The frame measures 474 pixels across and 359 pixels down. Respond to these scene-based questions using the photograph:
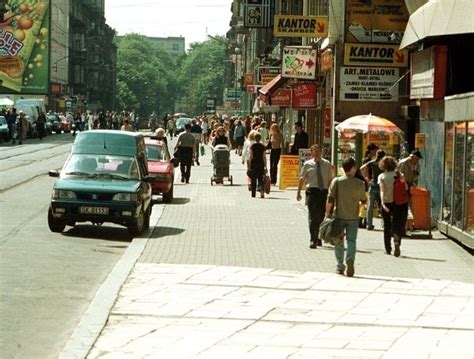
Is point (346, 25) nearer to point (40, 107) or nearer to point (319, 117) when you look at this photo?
point (319, 117)

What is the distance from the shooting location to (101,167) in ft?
70.3

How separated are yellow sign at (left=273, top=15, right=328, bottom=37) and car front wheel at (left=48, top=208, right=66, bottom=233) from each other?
12.4 m

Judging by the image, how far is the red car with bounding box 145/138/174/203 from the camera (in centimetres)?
2838

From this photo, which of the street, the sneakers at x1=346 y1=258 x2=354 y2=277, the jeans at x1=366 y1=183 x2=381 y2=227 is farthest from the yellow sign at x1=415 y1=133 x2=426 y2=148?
the sneakers at x1=346 y1=258 x2=354 y2=277

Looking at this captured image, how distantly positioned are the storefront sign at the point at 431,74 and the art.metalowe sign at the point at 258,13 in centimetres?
2303

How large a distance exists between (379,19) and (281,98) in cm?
1354

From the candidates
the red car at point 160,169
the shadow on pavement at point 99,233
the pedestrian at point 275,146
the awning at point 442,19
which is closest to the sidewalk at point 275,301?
the shadow on pavement at point 99,233

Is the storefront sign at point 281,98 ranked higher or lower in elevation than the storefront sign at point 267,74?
→ lower

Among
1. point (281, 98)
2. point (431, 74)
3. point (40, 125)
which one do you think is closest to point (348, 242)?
point (431, 74)

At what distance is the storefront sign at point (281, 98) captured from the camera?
4316cm

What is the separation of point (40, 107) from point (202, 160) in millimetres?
31714

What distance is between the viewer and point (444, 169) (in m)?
21.8

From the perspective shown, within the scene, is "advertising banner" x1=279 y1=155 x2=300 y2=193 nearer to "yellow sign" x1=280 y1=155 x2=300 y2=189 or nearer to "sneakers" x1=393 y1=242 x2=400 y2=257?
"yellow sign" x1=280 y1=155 x2=300 y2=189

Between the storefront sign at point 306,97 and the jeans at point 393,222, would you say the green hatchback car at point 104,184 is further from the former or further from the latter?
the storefront sign at point 306,97
